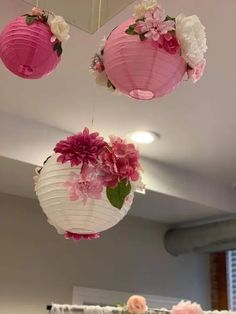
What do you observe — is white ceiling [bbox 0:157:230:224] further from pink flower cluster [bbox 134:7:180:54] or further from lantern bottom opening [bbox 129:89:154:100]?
pink flower cluster [bbox 134:7:180:54]

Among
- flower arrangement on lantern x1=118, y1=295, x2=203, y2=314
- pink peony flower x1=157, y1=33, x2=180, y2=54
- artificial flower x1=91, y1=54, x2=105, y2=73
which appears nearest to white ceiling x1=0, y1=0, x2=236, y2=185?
artificial flower x1=91, y1=54, x2=105, y2=73

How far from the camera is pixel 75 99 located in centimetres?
219

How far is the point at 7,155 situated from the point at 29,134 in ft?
0.54

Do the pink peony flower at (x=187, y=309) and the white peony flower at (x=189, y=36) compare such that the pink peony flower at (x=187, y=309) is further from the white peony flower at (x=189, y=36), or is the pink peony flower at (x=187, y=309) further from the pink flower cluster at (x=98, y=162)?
the white peony flower at (x=189, y=36)

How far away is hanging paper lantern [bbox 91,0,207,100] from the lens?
1.04 m

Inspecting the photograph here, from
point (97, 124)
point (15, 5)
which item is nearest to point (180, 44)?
point (15, 5)

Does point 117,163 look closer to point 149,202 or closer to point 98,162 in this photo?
point 98,162

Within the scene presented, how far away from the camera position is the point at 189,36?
104 centimetres

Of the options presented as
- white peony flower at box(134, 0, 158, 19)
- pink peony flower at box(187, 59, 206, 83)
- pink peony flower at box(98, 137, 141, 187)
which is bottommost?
pink peony flower at box(98, 137, 141, 187)

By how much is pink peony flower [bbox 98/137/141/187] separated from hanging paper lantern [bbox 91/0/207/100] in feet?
0.58

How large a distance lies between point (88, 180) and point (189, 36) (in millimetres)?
407

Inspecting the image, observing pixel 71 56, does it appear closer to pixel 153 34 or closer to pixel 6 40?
pixel 6 40

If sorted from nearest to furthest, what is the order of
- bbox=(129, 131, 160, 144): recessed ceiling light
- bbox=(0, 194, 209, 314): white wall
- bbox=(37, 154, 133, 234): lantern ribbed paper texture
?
bbox=(37, 154, 133, 234): lantern ribbed paper texture
bbox=(129, 131, 160, 144): recessed ceiling light
bbox=(0, 194, 209, 314): white wall

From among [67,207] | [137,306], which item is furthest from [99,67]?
[137,306]
